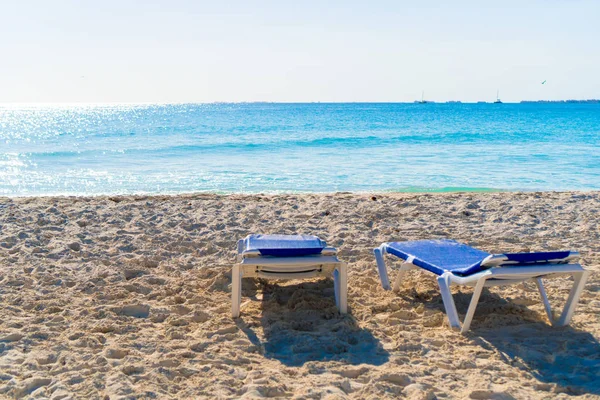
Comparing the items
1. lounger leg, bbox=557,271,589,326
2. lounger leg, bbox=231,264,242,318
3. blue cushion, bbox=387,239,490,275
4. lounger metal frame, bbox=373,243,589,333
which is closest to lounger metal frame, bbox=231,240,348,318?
lounger leg, bbox=231,264,242,318

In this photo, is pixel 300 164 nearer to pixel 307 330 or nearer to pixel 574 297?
pixel 307 330

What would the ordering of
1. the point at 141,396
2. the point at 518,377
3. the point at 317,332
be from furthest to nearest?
the point at 317,332 → the point at 518,377 → the point at 141,396

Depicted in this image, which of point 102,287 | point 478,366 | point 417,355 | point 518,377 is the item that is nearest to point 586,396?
point 518,377

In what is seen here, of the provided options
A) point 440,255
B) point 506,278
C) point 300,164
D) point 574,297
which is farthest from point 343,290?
point 300,164

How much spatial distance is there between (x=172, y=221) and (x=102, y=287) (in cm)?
205

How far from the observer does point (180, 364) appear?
3248mm

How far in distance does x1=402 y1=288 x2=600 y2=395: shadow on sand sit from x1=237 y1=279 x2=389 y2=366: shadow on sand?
0.72 m

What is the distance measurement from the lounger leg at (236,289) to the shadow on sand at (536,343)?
1.41 metres

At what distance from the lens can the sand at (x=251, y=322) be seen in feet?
9.94

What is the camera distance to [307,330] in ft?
12.4

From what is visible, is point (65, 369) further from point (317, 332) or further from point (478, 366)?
point (478, 366)

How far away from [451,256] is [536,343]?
0.94 m

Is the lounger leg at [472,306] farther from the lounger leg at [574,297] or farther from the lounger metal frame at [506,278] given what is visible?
the lounger leg at [574,297]

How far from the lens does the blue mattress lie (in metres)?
3.50
